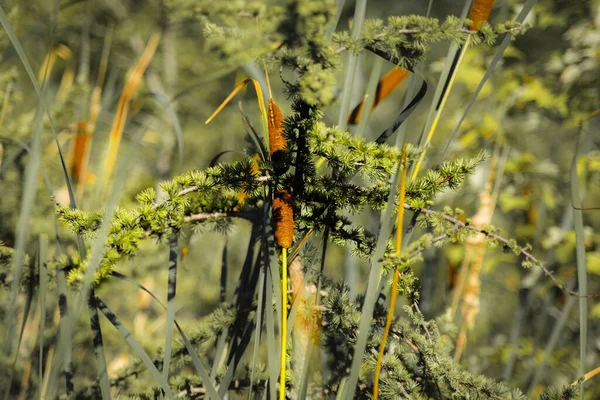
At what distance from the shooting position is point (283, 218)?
85cm

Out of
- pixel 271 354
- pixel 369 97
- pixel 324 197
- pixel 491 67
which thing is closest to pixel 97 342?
pixel 271 354

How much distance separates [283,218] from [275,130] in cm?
15

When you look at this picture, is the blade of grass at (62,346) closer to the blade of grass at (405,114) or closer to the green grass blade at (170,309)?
the green grass blade at (170,309)

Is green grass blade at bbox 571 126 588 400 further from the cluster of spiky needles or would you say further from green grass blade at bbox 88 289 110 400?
green grass blade at bbox 88 289 110 400

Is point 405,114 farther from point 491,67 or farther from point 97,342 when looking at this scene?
point 97,342

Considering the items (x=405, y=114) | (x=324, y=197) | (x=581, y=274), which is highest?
(x=405, y=114)

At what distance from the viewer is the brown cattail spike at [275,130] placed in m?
0.83

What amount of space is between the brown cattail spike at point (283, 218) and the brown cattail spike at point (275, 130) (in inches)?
3.0

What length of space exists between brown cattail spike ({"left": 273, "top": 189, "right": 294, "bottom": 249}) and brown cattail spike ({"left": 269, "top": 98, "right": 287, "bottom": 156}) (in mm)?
76

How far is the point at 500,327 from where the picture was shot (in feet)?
11.3

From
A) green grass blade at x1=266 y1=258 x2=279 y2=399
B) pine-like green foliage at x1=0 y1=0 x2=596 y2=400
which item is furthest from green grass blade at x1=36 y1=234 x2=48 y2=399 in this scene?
green grass blade at x1=266 y1=258 x2=279 y2=399

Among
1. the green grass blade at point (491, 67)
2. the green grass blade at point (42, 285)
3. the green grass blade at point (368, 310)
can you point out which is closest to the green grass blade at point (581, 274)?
the green grass blade at point (491, 67)

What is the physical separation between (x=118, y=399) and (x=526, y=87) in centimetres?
246

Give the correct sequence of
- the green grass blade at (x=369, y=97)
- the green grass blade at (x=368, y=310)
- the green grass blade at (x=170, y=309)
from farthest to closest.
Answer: the green grass blade at (x=369, y=97)
the green grass blade at (x=170, y=309)
the green grass blade at (x=368, y=310)
